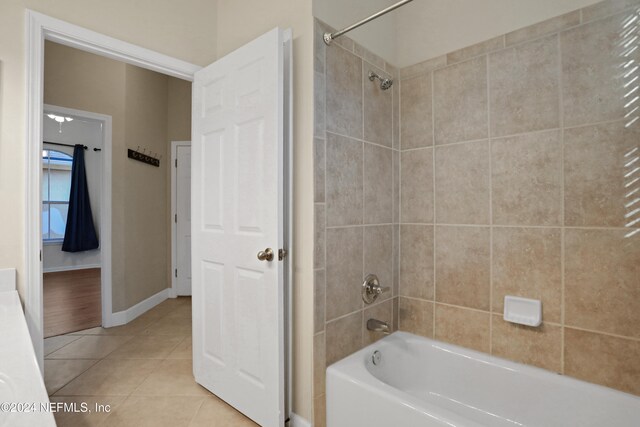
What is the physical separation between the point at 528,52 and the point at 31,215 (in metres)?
2.49

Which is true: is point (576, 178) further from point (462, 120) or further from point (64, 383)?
point (64, 383)

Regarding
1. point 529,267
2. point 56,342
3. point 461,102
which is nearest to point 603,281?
point 529,267

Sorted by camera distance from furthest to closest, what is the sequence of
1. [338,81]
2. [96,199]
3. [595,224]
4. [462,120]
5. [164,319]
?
[96,199]
[164,319]
[462,120]
[338,81]
[595,224]

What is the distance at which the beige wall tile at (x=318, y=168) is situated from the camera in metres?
1.61

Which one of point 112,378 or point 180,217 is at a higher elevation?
point 180,217

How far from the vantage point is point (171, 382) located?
7.19 feet

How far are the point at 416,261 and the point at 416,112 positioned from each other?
3.00 ft

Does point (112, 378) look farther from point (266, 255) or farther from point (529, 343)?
point (529, 343)

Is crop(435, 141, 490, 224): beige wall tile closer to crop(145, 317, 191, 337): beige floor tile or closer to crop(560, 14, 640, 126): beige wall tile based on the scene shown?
crop(560, 14, 640, 126): beige wall tile

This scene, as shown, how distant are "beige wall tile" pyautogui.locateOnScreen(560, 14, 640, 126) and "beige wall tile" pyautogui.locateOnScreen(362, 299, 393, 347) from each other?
1.32 meters

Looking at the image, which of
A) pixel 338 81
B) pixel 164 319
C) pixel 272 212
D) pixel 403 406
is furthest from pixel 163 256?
pixel 403 406

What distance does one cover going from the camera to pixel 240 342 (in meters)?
1.81

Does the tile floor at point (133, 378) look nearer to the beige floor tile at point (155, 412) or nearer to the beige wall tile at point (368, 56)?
the beige floor tile at point (155, 412)

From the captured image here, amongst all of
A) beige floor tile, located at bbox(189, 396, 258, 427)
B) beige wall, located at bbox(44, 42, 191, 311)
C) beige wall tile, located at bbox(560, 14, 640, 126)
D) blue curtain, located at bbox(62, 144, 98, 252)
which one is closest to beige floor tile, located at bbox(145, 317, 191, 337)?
beige wall, located at bbox(44, 42, 191, 311)
